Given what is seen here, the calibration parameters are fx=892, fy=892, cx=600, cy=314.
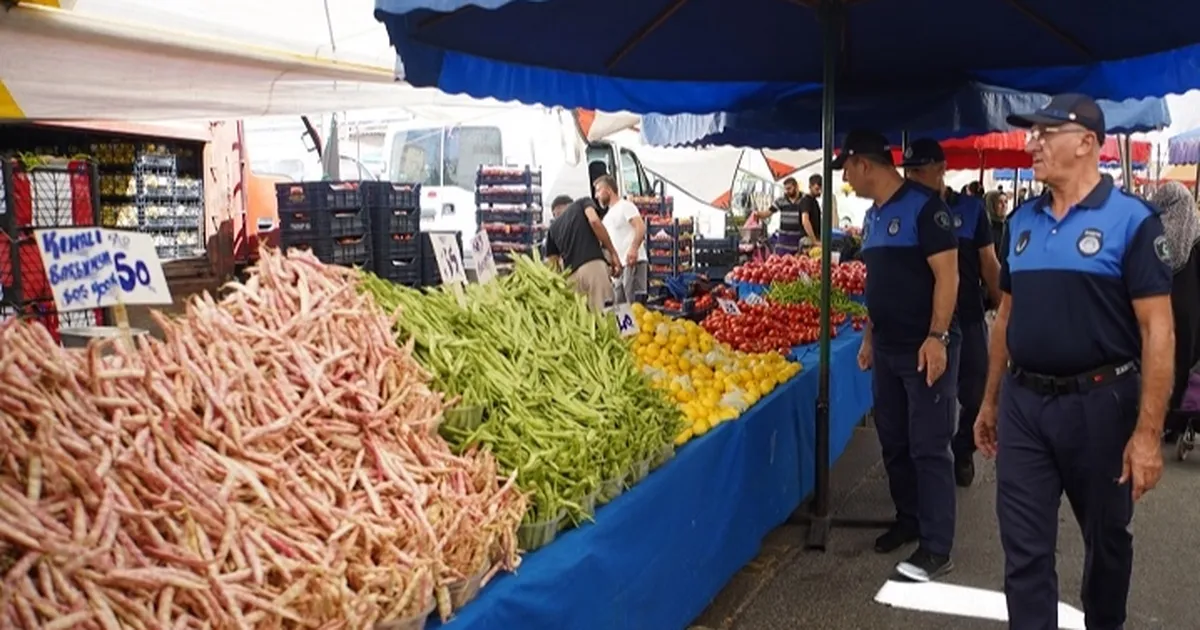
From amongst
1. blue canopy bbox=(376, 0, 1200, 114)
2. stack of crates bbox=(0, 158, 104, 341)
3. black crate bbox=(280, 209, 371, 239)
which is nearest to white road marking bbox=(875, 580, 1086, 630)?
blue canopy bbox=(376, 0, 1200, 114)

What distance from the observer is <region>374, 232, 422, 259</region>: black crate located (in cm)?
1151

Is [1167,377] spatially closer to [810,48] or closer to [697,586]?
[697,586]

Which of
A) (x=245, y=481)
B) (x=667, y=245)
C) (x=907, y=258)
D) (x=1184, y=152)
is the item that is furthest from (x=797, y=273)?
(x=1184, y=152)

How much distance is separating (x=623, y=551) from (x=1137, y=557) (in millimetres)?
3262

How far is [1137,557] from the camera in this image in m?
4.67

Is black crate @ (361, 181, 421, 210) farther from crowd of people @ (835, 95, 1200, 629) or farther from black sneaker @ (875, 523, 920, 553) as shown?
crowd of people @ (835, 95, 1200, 629)

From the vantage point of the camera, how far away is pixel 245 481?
2064 millimetres

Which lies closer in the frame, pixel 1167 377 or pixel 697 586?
pixel 1167 377

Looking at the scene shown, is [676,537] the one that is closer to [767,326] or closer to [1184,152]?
[767,326]

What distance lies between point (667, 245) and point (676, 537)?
486 inches

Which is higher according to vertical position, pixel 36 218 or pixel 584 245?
pixel 36 218

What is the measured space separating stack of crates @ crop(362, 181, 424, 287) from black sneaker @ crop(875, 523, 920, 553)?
7.69 metres

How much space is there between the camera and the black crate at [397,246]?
37.8ft

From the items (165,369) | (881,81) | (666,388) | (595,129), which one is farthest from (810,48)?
(595,129)
